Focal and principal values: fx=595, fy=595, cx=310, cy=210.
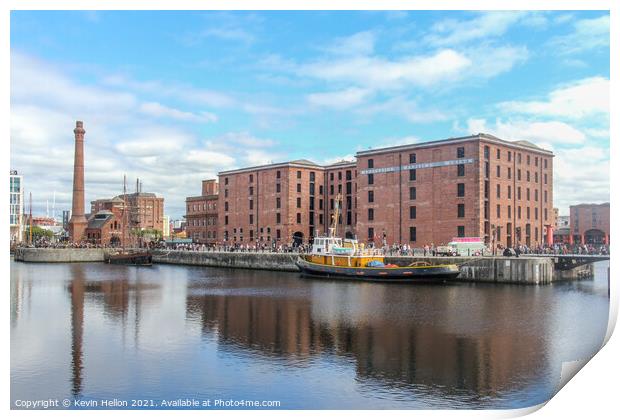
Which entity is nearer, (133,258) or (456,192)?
(456,192)

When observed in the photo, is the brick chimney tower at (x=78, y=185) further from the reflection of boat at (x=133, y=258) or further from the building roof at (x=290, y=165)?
the building roof at (x=290, y=165)

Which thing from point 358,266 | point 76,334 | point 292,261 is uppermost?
point 358,266

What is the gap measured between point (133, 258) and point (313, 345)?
78.7m

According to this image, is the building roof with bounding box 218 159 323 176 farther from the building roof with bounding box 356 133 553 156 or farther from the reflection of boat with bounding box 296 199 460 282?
the reflection of boat with bounding box 296 199 460 282

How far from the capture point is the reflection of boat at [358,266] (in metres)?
56.2

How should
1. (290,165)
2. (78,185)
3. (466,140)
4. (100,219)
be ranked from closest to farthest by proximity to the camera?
(466,140) < (290,165) < (78,185) < (100,219)

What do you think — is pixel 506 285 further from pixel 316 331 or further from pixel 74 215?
pixel 74 215

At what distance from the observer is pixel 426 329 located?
31.7 m

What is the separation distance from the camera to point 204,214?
123812 mm

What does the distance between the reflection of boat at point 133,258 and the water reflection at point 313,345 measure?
51124mm

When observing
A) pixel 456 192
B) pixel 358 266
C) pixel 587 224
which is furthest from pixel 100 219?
pixel 587 224

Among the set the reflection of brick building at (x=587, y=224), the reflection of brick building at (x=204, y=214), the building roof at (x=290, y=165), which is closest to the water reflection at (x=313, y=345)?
the reflection of brick building at (x=587, y=224)

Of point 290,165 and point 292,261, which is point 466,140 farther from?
point 290,165
